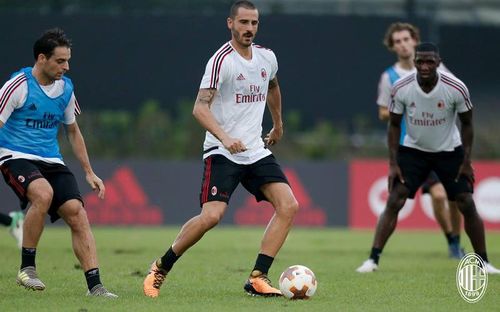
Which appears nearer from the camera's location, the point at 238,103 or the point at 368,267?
the point at 238,103

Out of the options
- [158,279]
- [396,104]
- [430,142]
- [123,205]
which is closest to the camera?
[158,279]

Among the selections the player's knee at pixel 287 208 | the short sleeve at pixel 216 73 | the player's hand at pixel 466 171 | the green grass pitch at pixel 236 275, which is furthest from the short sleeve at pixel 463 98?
the short sleeve at pixel 216 73

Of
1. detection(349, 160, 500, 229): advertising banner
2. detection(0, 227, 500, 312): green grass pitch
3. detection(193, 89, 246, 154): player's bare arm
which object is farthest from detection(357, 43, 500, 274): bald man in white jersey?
detection(349, 160, 500, 229): advertising banner

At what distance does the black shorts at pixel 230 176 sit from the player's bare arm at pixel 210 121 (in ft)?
1.44

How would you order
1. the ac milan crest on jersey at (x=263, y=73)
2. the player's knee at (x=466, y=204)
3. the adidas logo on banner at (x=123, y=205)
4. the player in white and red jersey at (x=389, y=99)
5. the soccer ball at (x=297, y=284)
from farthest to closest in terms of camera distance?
the adidas logo on banner at (x=123, y=205), the player in white and red jersey at (x=389, y=99), the player's knee at (x=466, y=204), the ac milan crest on jersey at (x=263, y=73), the soccer ball at (x=297, y=284)

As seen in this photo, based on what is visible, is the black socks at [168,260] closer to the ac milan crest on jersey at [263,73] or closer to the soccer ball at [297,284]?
the soccer ball at [297,284]

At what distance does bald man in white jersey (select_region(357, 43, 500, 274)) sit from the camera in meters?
11.9

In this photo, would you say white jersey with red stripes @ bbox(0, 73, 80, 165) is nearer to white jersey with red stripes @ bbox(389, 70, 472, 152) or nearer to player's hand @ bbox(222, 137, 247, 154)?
player's hand @ bbox(222, 137, 247, 154)

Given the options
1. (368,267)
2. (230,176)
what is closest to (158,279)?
(230,176)

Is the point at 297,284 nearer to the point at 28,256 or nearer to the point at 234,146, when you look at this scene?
the point at 234,146

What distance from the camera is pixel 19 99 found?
963 centimetres

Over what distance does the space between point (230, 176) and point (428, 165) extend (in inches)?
137

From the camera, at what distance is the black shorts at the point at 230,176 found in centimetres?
962

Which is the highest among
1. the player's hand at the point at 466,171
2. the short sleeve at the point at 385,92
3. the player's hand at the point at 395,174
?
the short sleeve at the point at 385,92
